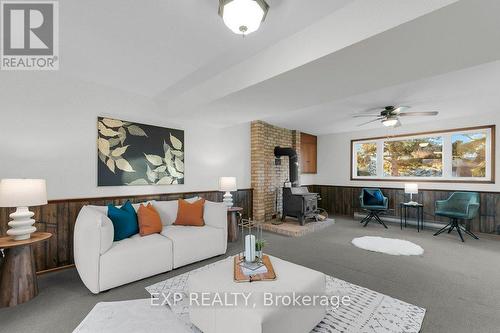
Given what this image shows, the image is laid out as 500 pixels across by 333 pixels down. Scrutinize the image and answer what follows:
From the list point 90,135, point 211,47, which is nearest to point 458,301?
point 211,47

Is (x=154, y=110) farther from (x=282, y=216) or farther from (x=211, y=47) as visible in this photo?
(x=282, y=216)

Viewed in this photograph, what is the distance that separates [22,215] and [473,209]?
277 inches

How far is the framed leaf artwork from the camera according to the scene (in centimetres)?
338

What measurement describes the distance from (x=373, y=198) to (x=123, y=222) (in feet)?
19.1

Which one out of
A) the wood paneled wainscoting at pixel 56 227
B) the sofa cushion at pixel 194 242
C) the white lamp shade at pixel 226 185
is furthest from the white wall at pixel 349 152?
the wood paneled wainscoting at pixel 56 227

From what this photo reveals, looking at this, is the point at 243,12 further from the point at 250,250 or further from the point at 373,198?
the point at 373,198

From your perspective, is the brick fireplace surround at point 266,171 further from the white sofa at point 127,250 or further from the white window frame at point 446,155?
the white window frame at point 446,155

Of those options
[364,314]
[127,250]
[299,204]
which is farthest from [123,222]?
[299,204]

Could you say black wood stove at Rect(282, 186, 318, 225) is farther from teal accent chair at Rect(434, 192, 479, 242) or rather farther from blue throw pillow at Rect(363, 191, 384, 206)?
teal accent chair at Rect(434, 192, 479, 242)

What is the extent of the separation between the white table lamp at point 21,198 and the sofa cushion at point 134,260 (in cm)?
86

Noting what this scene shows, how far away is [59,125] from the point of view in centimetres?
302

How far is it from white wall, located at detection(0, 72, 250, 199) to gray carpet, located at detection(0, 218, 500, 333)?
1290mm

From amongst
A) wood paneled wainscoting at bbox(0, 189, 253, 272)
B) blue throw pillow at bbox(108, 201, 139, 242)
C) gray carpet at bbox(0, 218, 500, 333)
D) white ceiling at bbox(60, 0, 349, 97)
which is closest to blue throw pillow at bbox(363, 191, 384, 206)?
gray carpet at bbox(0, 218, 500, 333)

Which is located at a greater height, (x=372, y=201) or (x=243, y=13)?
(x=243, y=13)
